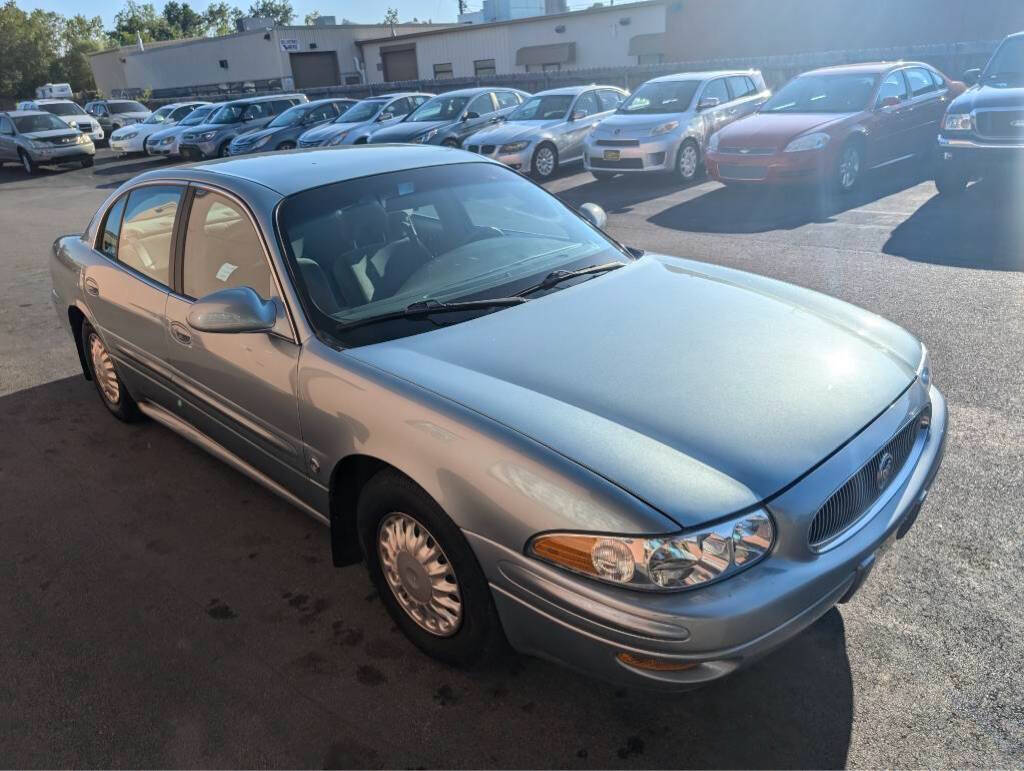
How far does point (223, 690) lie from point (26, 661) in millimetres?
839

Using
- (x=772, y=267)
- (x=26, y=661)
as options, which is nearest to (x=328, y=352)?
(x=26, y=661)

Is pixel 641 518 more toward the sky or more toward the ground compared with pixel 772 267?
more toward the sky

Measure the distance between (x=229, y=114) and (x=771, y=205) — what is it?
1617 centimetres

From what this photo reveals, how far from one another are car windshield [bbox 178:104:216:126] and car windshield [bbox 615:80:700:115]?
1377 centimetres

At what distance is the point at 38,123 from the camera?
2198cm

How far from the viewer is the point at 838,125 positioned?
9898mm

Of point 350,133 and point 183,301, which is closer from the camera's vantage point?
point 183,301

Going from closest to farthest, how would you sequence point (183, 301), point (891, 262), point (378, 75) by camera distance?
point (183, 301), point (891, 262), point (378, 75)

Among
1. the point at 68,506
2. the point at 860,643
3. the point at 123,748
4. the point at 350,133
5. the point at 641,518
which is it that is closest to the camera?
the point at 641,518

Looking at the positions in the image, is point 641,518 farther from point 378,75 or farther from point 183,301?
point 378,75

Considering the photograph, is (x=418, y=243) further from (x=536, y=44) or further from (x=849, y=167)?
(x=536, y=44)

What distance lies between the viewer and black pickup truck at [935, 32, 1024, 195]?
28.1 feet

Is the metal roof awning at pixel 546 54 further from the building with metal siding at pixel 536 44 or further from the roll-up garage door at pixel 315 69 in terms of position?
the roll-up garage door at pixel 315 69

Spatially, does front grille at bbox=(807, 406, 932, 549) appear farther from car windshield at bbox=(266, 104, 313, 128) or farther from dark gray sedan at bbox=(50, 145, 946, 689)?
car windshield at bbox=(266, 104, 313, 128)
